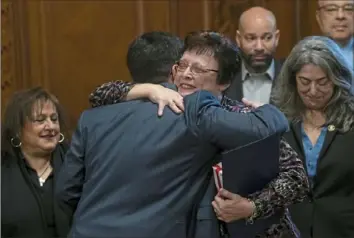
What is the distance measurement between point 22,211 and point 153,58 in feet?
3.31

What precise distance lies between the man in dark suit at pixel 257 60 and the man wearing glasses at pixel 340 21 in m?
0.23

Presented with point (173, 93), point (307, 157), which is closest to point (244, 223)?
point (173, 93)

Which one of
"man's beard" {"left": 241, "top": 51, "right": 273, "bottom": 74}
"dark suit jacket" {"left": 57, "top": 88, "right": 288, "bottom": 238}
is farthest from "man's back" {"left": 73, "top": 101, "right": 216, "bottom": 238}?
"man's beard" {"left": 241, "top": 51, "right": 273, "bottom": 74}

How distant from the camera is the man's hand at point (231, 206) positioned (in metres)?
1.64

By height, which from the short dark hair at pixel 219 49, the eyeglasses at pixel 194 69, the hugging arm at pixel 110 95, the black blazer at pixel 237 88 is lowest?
the black blazer at pixel 237 88

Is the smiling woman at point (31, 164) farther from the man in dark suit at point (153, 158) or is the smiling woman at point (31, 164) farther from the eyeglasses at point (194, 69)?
the eyeglasses at point (194, 69)

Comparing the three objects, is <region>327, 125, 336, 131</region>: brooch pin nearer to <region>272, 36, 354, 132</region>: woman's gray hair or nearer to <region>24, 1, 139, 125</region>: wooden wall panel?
<region>272, 36, 354, 132</region>: woman's gray hair

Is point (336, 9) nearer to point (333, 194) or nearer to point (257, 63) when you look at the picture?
point (257, 63)

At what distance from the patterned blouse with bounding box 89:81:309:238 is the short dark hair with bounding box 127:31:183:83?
A: 0.15ft

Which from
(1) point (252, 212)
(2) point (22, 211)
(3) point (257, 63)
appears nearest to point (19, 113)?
(2) point (22, 211)

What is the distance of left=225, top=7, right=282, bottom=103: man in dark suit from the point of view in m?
2.67

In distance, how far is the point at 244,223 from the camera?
1.69 metres

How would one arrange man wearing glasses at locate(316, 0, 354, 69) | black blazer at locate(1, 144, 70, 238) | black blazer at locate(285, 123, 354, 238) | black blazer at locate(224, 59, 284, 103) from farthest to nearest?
man wearing glasses at locate(316, 0, 354, 69) < black blazer at locate(224, 59, 284, 103) < black blazer at locate(1, 144, 70, 238) < black blazer at locate(285, 123, 354, 238)

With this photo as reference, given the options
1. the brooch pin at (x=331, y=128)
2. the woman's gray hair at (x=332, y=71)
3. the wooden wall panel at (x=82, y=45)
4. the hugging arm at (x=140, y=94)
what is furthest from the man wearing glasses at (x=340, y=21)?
the hugging arm at (x=140, y=94)
